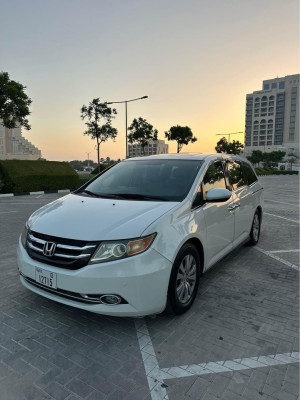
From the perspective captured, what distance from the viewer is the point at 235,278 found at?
4.16m

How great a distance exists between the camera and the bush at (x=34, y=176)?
1652cm

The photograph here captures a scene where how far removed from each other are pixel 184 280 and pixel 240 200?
1.93 meters

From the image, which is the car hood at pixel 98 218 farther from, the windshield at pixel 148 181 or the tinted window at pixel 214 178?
the tinted window at pixel 214 178

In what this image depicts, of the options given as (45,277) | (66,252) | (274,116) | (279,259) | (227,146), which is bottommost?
(279,259)

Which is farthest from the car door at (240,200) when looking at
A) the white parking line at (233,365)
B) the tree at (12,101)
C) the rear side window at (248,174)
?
the tree at (12,101)

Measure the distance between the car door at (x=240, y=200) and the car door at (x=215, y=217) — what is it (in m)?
0.24

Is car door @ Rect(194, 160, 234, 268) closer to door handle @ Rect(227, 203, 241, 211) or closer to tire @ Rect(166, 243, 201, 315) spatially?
door handle @ Rect(227, 203, 241, 211)

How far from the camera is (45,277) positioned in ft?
9.04

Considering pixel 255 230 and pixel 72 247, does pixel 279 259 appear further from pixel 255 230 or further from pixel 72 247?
pixel 72 247

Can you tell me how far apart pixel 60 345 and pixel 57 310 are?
616 mm

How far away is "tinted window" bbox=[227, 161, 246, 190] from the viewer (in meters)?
4.56

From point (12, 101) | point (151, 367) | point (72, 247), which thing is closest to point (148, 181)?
→ point (72, 247)

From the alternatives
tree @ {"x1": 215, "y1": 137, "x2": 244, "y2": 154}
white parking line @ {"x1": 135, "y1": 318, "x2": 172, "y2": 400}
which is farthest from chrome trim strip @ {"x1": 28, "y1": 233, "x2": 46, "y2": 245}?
tree @ {"x1": 215, "y1": 137, "x2": 244, "y2": 154}

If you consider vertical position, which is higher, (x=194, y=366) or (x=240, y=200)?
(x=240, y=200)
